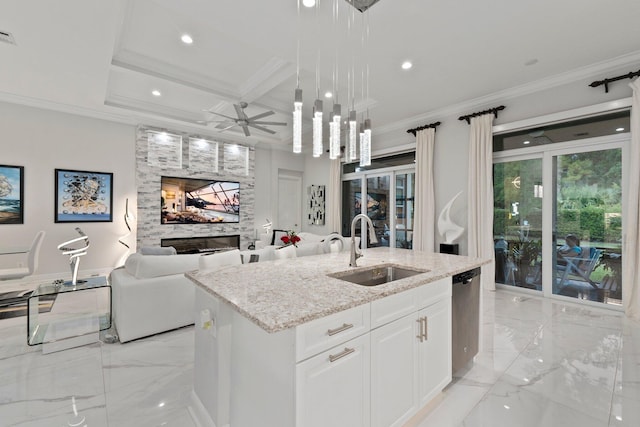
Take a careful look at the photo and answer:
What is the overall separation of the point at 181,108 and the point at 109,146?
5.23ft

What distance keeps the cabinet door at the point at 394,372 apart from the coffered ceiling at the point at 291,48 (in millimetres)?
2601

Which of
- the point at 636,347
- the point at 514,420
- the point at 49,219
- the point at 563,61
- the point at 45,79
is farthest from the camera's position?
the point at 49,219

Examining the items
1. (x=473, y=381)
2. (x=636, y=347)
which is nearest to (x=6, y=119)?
(x=473, y=381)

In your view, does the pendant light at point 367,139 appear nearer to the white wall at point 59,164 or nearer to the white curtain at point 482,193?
the white curtain at point 482,193

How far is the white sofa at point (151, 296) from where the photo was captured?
104 inches

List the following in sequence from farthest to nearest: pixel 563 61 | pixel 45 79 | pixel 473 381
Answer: pixel 45 79 < pixel 563 61 < pixel 473 381

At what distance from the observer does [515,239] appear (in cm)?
445

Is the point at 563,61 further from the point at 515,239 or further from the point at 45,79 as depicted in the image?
the point at 45,79

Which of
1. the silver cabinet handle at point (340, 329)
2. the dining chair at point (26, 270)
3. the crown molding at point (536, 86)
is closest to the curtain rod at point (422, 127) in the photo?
the crown molding at point (536, 86)

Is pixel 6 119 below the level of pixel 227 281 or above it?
above

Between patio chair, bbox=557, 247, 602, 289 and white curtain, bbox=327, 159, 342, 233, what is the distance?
14.5 ft

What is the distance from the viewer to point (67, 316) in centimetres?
321

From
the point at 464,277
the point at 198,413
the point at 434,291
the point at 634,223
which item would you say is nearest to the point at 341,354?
the point at 434,291

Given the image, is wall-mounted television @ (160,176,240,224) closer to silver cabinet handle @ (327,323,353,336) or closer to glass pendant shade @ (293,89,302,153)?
glass pendant shade @ (293,89,302,153)
